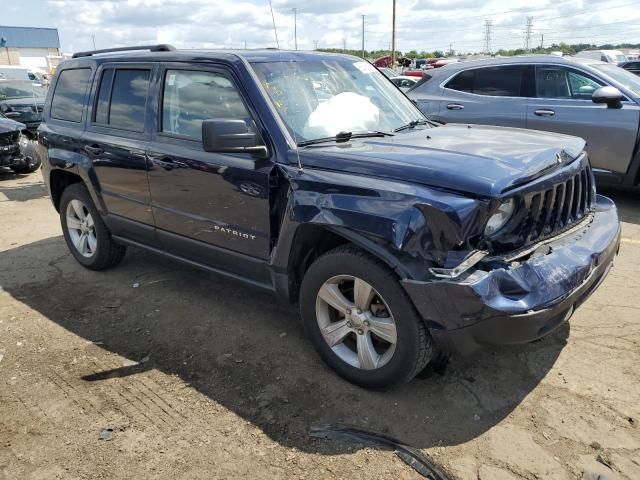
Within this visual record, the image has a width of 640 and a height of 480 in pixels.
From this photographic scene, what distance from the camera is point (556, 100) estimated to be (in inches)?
272

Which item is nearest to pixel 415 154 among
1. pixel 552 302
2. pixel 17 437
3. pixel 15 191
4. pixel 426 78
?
pixel 552 302

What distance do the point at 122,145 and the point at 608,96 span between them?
17.3 feet

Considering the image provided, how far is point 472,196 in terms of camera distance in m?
2.59

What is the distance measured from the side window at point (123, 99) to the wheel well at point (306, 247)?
176 centimetres

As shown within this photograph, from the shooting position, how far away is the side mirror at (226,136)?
3.14 meters

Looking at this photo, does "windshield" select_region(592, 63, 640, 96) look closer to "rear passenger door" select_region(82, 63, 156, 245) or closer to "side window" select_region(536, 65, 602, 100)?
"side window" select_region(536, 65, 602, 100)

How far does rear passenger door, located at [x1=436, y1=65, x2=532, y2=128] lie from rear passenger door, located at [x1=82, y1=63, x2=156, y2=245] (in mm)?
4622

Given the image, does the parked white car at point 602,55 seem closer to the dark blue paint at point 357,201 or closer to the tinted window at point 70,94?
the dark blue paint at point 357,201

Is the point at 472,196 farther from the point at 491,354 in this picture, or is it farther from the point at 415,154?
the point at 491,354

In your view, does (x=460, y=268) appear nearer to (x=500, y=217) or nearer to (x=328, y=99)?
(x=500, y=217)

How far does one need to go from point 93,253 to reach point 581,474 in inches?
172

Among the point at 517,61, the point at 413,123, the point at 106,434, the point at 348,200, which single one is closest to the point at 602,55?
the point at 517,61

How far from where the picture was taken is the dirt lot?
263 cm

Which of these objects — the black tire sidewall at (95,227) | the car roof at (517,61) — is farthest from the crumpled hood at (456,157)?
the car roof at (517,61)
